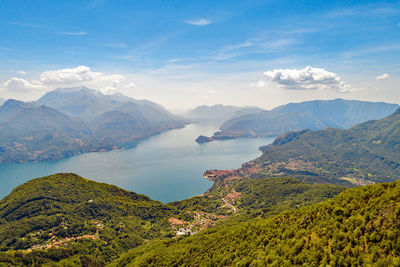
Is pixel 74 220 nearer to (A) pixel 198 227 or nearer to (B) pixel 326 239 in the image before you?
(A) pixel 198 227

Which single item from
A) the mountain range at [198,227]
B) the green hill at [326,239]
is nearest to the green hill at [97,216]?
the mountain range at [198,227]

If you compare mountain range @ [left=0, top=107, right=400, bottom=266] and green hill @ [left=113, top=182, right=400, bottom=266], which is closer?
green hill @ [left=113, top=182, right=400, bottom=266]

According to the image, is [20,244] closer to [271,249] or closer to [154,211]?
[154,211]

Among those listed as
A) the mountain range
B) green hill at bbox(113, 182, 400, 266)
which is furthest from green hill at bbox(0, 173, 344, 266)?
green hill at bbox(113, 182, 400, 266)

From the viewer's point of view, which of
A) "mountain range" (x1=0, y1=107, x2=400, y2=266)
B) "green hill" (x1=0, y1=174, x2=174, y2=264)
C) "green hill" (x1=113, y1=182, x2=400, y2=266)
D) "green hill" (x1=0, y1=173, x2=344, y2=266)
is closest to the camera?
"green hill" (x1=113, y1=182, x2=400, y2=266)

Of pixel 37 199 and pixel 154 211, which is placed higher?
pixel 37 199

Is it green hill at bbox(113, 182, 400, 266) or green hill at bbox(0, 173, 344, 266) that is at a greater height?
green hill at bbox(113, 182, 400, 266)

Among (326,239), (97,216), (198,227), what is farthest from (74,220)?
(326,239)

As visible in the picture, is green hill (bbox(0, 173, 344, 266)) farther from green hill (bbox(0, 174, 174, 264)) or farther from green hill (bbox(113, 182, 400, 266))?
green hill (bbox(113, 182, 400, 266))

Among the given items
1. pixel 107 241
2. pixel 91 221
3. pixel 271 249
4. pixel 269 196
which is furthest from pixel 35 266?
pixel 269 196

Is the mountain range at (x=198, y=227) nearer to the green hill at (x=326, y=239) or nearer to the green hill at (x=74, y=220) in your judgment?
the green hill at (x=326, y=239)
